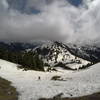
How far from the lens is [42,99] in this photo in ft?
112

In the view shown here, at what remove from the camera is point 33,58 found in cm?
14988

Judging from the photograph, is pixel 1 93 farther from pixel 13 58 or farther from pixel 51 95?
pixel 13 58

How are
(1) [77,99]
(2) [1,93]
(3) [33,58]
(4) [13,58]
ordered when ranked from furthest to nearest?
(4) [13,58] < (3) [33,58] < (2) [1,93] < (1) [77,99]

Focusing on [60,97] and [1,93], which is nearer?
[60,97]

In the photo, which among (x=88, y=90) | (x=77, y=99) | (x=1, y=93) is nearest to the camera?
(x=77, y=99)

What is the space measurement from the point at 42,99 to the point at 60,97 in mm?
2803

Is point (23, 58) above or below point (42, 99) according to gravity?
above

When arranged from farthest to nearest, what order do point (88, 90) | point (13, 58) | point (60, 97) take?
point (13, 58)
point (88, 90)
point (60, 97)

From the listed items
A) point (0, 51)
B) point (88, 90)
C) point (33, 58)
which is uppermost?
point (0, 51)

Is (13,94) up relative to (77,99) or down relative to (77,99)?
up

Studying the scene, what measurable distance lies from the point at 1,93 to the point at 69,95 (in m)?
12.9

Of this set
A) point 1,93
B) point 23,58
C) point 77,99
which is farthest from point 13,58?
point 77,99

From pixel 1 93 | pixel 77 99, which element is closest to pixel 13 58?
pixel 1 93

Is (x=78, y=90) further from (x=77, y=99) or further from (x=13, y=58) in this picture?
(x=13, y=58)
